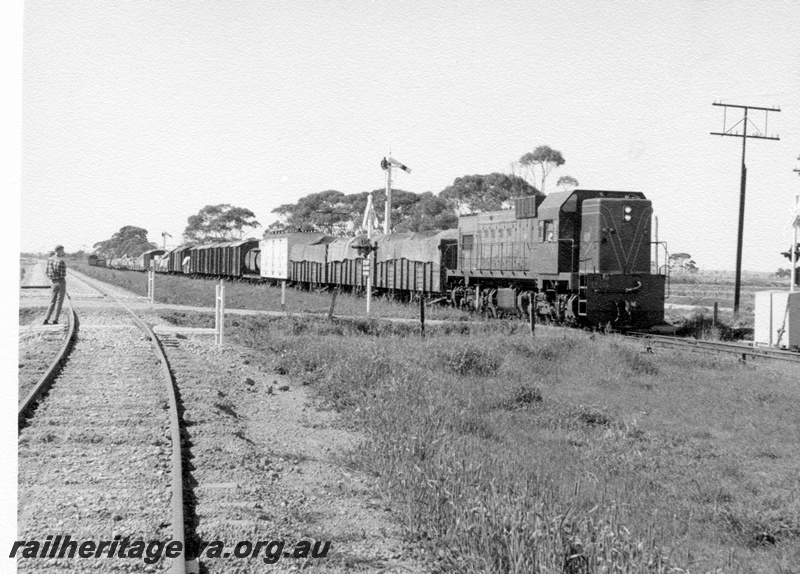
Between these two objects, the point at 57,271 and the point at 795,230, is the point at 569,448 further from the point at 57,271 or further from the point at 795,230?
the point at 795,230

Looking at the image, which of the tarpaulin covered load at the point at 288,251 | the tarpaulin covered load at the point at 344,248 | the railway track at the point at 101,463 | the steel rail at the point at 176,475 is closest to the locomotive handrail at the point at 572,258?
the steel rail at the point at 176,475

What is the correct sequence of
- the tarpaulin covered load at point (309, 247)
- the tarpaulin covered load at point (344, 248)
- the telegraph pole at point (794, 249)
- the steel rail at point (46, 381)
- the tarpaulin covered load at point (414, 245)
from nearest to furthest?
1. the steel rail at point (46, 381)
2. the telegraph pole at point (794, 249)
3. the tarpaulin covered load at point (414, 245)
4. the tarpaulin covered load at point (344, 248)
5. the tarpaulin covered load at point (309, 247)

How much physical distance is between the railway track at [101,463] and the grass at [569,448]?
1839 mm

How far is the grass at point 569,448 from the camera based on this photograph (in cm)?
497

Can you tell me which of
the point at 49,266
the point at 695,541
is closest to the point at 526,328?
the point at 49,266

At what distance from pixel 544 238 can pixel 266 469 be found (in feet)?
49.8

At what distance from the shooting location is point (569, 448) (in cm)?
923

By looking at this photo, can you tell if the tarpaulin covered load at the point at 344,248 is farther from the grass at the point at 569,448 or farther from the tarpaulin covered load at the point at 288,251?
the grass at the point at 569,448

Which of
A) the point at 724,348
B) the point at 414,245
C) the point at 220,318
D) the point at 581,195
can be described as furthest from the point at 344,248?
the point at 724,348

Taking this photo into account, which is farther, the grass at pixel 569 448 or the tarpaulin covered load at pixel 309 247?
the tarpaulin covered load at pixel 309 247

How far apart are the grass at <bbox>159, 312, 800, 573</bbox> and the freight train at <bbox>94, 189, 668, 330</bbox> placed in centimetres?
284

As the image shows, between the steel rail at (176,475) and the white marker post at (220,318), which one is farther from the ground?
the white marker post at (220,318)

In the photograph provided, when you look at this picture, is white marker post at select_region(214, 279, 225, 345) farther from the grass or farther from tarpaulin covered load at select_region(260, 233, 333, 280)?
tarpaulin covered load at select_region(260, 233, 333, 280)

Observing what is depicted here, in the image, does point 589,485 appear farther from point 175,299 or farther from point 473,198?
point 473,198
